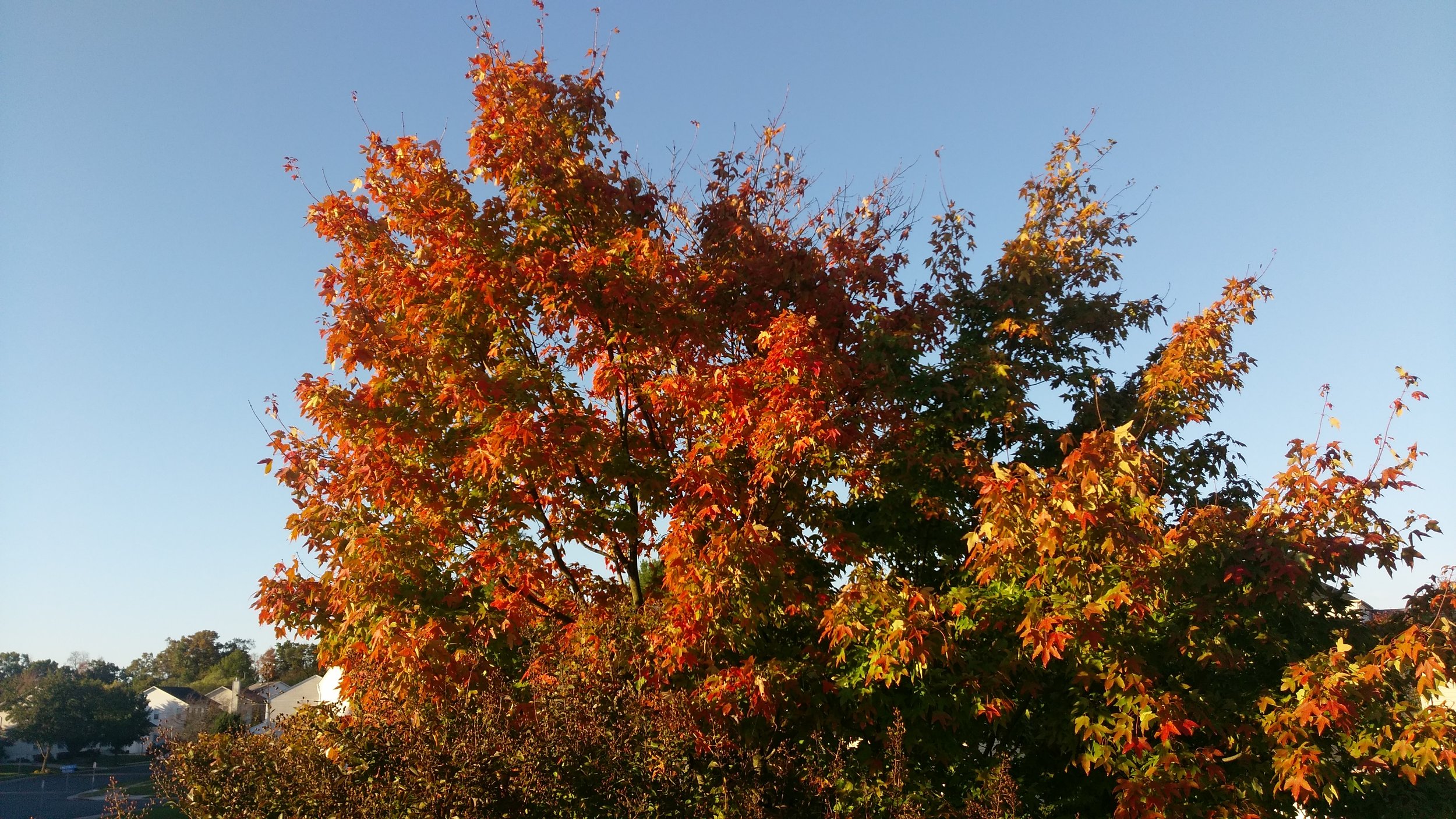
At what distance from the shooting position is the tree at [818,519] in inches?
261

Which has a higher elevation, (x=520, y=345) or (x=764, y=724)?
(x=520, y=345)

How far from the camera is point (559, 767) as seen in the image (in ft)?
18.7

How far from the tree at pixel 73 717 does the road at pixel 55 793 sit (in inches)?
217

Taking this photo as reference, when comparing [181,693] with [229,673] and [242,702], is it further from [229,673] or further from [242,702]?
[242,702]

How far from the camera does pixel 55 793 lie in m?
46.4

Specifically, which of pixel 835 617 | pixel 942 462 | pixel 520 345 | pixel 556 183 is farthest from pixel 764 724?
pixel 556 183

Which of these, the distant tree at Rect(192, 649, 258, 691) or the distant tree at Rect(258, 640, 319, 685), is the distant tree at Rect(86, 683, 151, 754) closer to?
the distant tree at Rect(258, 640, 319, 685)

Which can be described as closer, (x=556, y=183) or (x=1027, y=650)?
(x=1027, y=650)

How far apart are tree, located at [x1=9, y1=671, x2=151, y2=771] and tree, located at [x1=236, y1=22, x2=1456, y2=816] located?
7384 centimetres

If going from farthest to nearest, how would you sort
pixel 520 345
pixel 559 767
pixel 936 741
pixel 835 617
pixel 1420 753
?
pixel 520 345 < pixel 936 741 < pixel 835 617 < pixel 1420 753 < pixel 559 767

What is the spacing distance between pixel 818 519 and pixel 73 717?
A: 80.1 m

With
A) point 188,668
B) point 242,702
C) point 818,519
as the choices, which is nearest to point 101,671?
point 188,668

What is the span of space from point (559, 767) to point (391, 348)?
4501 mm

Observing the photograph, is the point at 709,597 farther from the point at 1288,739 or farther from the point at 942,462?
the point at 1288,739
